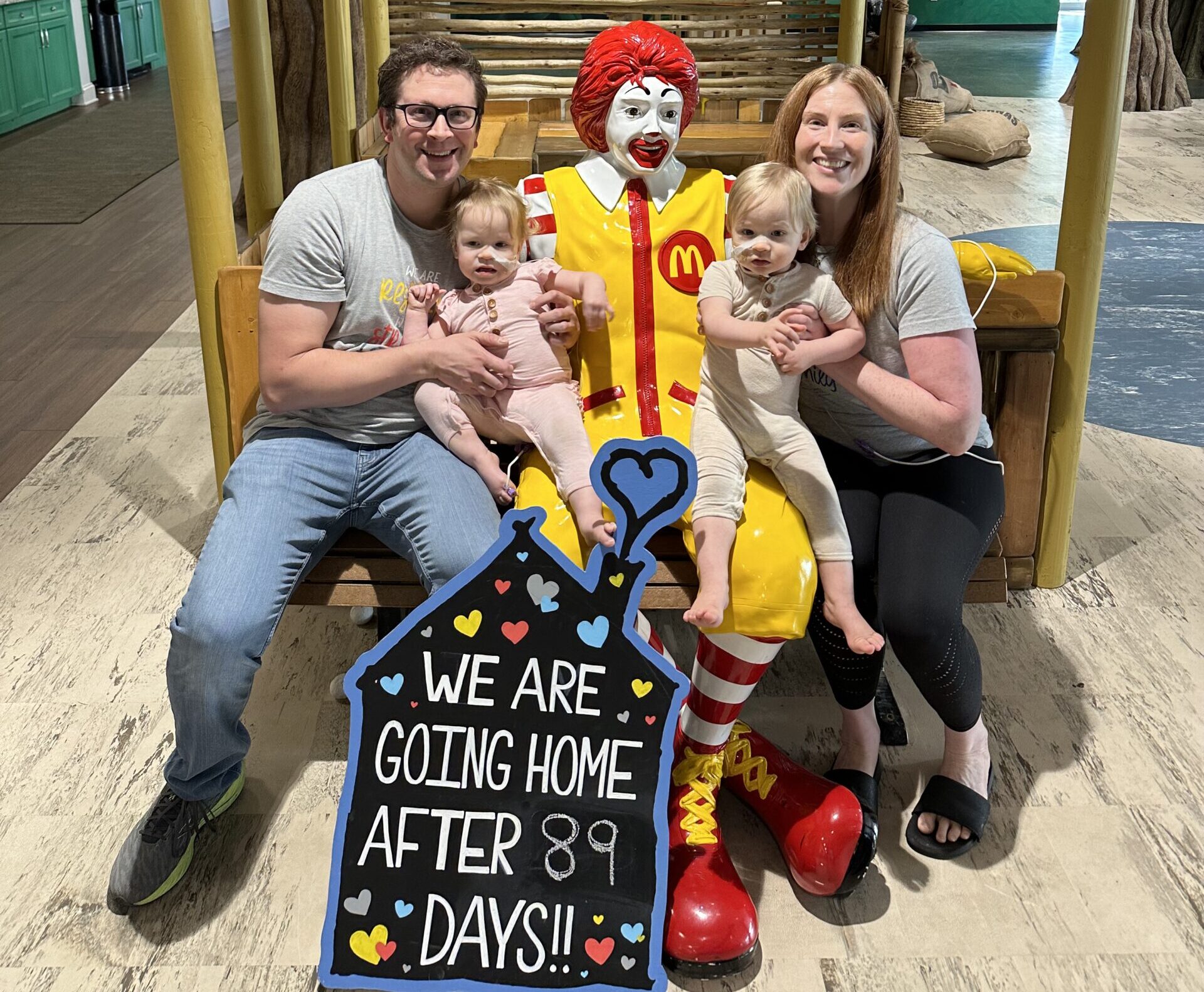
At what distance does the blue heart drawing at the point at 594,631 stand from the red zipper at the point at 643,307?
0.50 m

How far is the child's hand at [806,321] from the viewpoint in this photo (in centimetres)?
215

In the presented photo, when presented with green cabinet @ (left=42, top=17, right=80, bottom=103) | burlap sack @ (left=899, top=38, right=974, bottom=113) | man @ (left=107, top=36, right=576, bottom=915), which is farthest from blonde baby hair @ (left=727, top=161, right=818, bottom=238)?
green cabinet @ (left=42, top=17, right=80, bottom=103)

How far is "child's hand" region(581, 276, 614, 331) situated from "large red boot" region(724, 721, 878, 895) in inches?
31.9

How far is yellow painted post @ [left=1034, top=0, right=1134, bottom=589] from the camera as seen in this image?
2.83 m

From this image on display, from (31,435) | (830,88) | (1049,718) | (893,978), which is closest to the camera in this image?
(893,978)

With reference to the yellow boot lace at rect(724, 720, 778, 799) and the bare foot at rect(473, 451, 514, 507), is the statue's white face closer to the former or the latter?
the bare foot at rect(473, 451, 514, 507)

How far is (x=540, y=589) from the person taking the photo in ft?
6.54

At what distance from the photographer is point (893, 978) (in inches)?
80.2

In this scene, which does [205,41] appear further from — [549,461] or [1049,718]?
[1049,718]

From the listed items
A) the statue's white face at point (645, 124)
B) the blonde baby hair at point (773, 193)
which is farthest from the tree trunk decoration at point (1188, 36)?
the blonde baby hair at point (773, 193)

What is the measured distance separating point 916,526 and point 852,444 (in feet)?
0.75

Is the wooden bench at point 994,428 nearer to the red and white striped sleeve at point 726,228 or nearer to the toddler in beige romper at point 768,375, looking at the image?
the toddler in beige romper at point 768,375

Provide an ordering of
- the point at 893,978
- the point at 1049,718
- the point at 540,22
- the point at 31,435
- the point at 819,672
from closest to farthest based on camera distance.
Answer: the point at 893,978 → the point at 1049,718 → the point at 819,672 → the point at 31,435 → the point at 540,22

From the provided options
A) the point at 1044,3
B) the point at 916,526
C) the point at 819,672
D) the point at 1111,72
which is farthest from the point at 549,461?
the point at 1044,3
